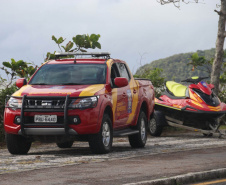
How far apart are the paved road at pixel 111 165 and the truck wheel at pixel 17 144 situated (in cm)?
17

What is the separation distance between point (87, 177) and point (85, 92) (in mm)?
3268

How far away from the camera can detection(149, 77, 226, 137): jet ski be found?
17625 millimetres

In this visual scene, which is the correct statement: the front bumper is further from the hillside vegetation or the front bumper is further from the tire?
the hillside vegetation

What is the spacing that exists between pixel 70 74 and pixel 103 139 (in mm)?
1638

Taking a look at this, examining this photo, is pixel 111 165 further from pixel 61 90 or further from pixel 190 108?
pixel 190 108

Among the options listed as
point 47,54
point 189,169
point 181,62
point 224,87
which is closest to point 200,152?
point 189,169

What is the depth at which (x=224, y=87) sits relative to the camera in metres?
25.4

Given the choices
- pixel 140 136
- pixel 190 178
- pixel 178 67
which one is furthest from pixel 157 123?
pixel 178 67

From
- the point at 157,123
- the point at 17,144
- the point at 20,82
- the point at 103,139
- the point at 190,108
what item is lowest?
the point at 157,123

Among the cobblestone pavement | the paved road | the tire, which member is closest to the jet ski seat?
the tire

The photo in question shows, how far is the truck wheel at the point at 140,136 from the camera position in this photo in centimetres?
1434

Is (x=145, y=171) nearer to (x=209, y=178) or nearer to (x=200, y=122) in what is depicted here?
(x=209, y=178)

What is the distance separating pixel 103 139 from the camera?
12.2 metres

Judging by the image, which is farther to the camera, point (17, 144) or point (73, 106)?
point (17, 144)
